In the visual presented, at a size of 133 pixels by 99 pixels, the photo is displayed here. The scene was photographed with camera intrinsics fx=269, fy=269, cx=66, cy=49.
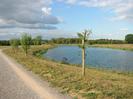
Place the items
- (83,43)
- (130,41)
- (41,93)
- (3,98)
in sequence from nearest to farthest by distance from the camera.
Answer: (3,98), (41,93), (83,43), (130,41)

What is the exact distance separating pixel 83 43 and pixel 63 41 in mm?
175710

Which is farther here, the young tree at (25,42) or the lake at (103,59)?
the young tree at (25,42)

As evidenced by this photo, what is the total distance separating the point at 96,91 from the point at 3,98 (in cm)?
463

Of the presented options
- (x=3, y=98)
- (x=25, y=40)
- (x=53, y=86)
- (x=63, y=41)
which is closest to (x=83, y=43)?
(x=53, y=86)

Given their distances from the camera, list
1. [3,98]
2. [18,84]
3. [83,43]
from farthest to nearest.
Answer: [83,43], [18,84], [3,98]

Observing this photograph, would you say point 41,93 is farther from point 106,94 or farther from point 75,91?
point 106,94

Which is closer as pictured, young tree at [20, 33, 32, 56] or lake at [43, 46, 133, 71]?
lake at [43, 46, 133, 71]

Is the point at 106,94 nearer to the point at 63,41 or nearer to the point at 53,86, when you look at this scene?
the point at 53,86

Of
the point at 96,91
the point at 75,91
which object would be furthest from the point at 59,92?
the point at 96,91

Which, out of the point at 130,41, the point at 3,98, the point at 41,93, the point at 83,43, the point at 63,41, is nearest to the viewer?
the point at 3,98

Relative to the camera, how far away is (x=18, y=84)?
16.5m

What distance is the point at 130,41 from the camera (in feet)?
545

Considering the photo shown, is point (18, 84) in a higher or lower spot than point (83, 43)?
lower

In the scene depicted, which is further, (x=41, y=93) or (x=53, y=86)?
(x=53, y=86)
